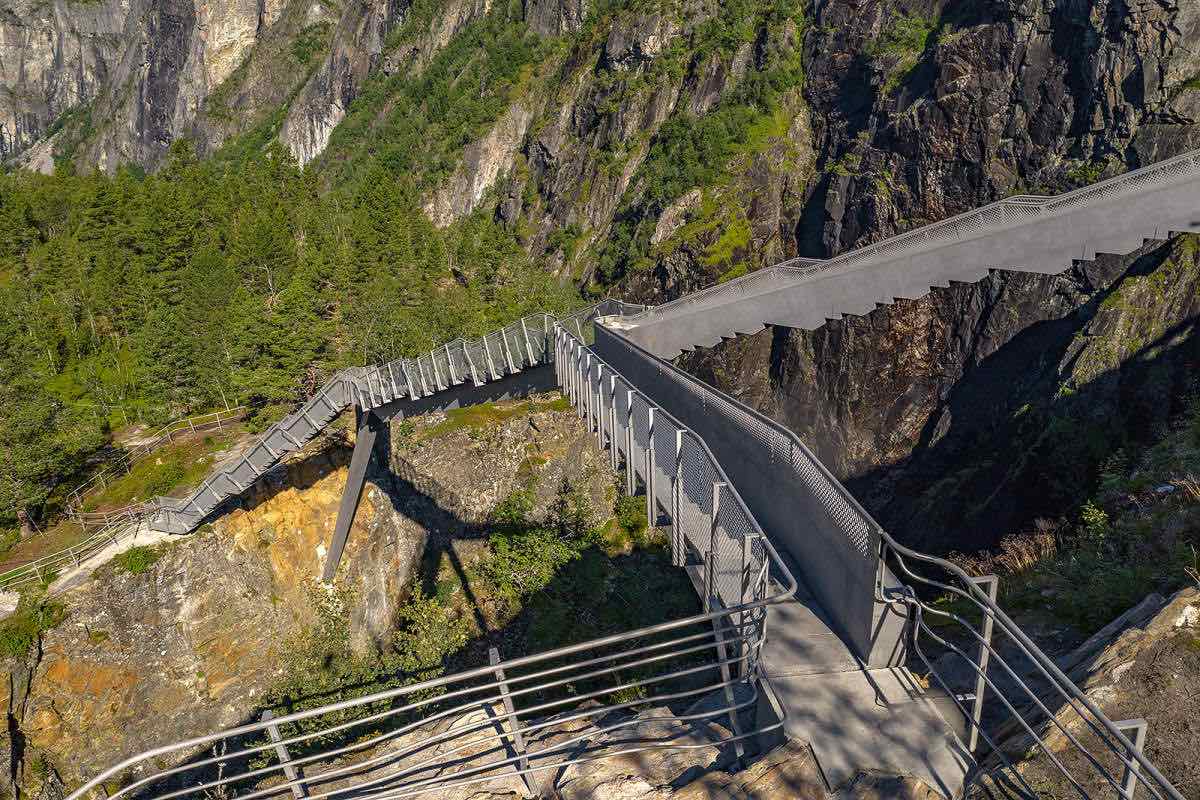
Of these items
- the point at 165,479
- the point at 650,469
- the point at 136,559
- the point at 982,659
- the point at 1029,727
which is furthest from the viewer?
the point at 165,479

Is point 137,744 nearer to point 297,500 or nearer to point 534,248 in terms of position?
point 297,500

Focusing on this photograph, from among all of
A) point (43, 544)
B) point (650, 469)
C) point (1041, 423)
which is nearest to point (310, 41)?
point (43, 544)

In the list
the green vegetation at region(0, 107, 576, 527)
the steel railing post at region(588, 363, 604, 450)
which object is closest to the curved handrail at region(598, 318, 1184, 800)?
the steel railing post at region(588, 363, 604, 450)

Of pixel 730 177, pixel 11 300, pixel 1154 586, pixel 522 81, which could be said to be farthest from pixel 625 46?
pixel 1154 586

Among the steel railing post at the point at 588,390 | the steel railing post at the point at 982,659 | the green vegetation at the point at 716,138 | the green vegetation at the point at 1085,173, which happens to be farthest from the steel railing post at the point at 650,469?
the green vegetation at the point at 716,138

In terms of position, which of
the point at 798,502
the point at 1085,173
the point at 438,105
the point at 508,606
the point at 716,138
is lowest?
the point at 508,606

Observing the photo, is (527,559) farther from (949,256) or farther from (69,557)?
(949,256)

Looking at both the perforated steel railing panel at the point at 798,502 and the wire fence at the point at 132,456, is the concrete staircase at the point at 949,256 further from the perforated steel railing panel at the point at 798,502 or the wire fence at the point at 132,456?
the wire fence at the point at 132,456
